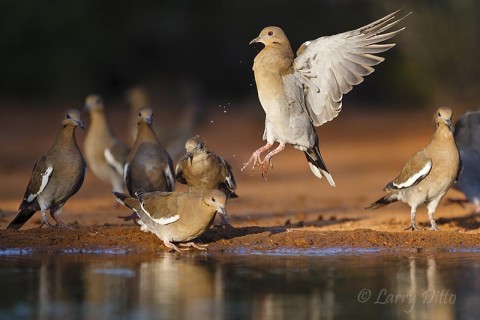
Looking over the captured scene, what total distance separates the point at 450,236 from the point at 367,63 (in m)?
1.76

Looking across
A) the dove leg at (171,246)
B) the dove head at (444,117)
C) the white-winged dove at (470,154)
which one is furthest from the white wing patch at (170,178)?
the white-winged dove at (470,154)

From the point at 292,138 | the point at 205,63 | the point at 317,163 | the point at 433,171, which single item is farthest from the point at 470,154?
the point at 205,63

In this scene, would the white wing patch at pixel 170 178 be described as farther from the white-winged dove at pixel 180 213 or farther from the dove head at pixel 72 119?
the white-winged dove at pixel 180 213

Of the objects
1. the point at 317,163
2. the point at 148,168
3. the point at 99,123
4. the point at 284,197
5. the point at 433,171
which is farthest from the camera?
the point at 284,197

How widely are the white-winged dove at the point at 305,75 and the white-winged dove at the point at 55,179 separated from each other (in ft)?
5.44

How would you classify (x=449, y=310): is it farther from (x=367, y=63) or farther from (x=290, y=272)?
(x=367, y=63)

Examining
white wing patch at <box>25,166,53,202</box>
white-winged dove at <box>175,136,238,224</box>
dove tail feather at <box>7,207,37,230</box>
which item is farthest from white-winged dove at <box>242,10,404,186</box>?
dove tail feather at <box>7,207,37,230</box>

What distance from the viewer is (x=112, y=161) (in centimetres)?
1235

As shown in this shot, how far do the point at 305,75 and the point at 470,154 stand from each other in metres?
3.17

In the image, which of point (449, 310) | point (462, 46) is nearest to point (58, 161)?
point (449, 310)

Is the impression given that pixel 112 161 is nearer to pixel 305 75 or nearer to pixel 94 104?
pixel 94 104

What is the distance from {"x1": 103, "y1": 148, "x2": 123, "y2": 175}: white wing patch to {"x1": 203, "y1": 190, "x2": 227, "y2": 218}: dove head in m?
4.34

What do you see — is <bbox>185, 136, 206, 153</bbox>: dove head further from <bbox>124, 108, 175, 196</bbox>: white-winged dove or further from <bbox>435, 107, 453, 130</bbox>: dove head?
<bbox>435, 107, 453, 130</bbox>: dove head

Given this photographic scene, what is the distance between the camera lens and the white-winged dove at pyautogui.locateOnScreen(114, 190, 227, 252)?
318 inches
